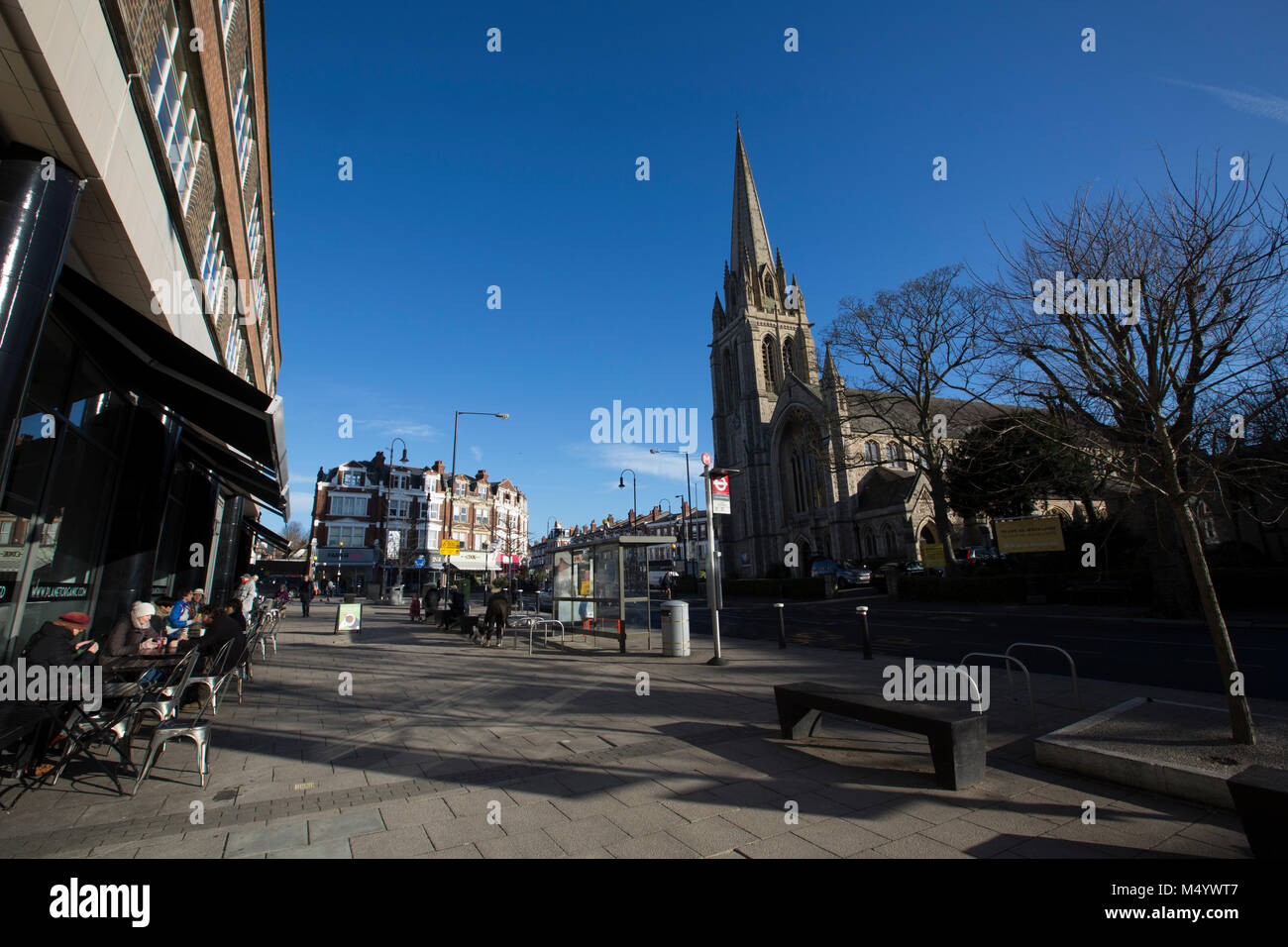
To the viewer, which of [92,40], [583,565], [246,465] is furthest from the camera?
[583,565]

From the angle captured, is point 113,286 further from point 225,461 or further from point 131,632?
point 225,461

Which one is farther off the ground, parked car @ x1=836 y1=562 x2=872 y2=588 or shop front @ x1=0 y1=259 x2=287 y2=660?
shop front @ x1=0 y1=259 x2=287 y2=660

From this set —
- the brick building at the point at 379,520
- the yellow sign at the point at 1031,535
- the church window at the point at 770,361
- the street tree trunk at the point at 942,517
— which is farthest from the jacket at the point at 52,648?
the church window at the point at 770,361

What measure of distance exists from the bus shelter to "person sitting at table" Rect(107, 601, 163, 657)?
820 cm

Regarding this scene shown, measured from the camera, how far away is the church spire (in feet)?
225

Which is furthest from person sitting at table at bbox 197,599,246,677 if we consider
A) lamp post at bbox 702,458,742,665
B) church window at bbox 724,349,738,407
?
church window at bbox 724,349,738,407

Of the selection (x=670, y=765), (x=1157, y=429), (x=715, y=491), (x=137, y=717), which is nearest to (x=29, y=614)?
(x=137, y=717)

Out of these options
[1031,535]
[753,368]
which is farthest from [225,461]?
[753,368]

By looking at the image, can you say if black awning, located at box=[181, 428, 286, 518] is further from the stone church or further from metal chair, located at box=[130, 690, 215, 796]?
the stone church

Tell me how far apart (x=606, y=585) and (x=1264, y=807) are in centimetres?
1306

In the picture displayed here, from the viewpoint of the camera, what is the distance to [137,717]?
560cm

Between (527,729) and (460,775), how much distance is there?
1.66 m

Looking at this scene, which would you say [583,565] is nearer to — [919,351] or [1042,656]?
[1042,656]

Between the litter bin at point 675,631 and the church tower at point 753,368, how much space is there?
4912 cm
